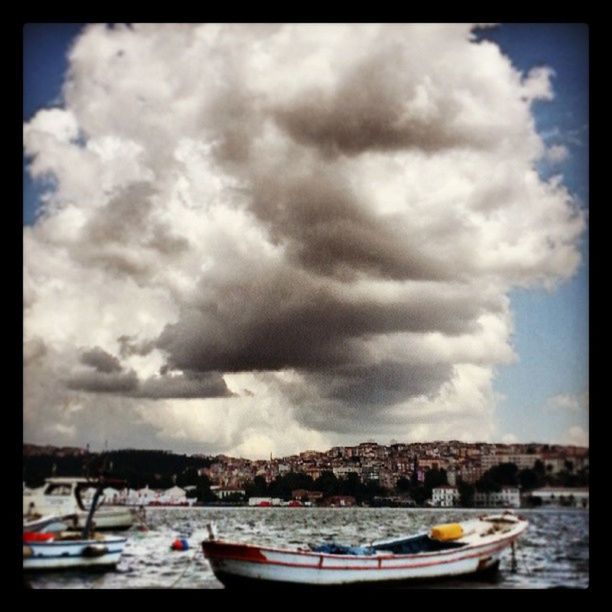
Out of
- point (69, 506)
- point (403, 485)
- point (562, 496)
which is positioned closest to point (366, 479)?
point (403, 485)

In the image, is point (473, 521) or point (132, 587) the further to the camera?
point (473, 521)

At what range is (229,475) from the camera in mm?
5730

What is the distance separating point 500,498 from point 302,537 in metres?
1.48

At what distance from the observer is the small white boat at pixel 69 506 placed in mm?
5434

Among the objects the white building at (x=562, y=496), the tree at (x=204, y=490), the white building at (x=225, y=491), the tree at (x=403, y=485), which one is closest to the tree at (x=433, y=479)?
the tree at (x=403, y=485)

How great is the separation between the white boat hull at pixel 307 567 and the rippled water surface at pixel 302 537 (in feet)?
0.30

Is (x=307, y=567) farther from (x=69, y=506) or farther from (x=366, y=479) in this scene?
(x=69, y=506)

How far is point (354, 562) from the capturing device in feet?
18.2

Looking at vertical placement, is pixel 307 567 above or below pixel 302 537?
below

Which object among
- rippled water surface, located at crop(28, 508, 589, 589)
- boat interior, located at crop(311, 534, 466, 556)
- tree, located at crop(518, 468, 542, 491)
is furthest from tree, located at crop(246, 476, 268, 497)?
tree, located at crop(518, 468, 542, 491)

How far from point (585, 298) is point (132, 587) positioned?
3662mm
